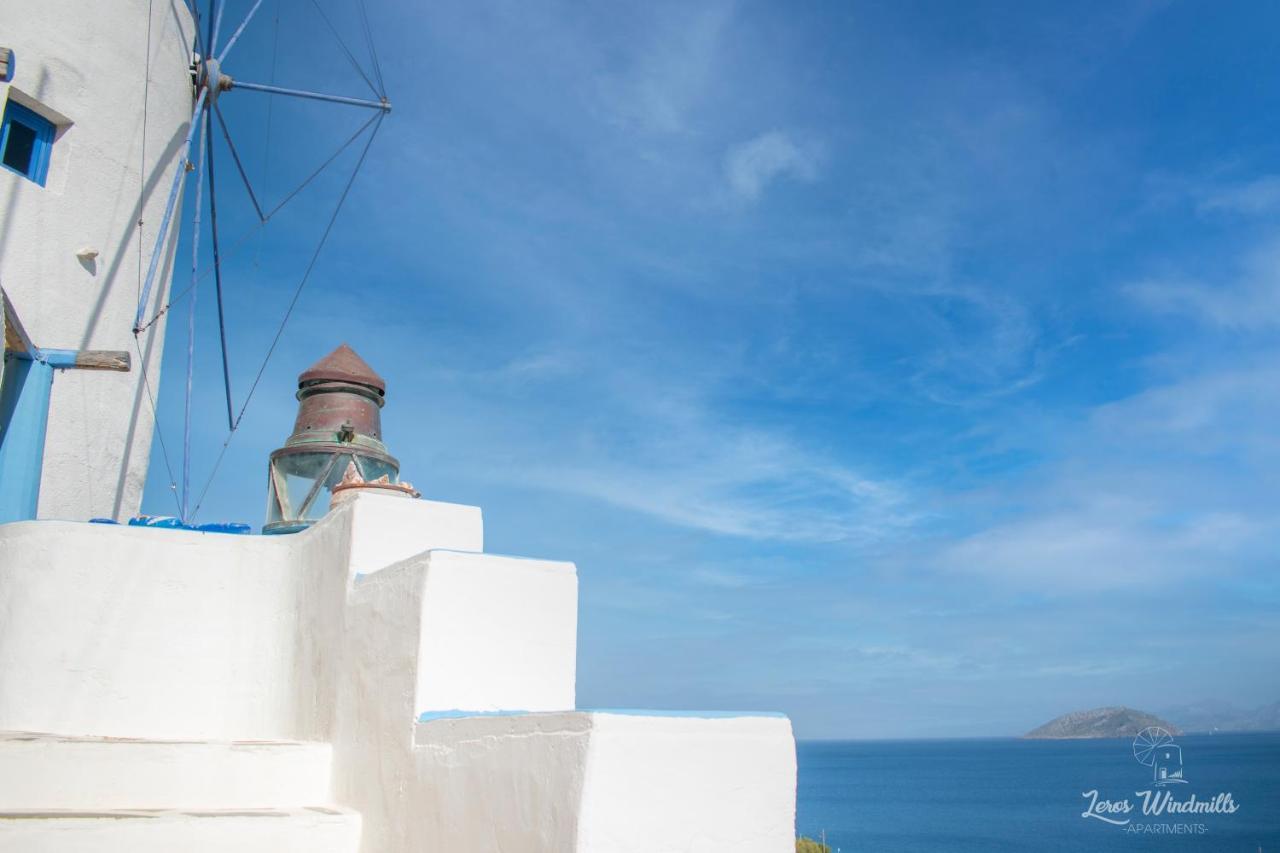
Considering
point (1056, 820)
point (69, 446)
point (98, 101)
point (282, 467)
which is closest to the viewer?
point (282, 467)

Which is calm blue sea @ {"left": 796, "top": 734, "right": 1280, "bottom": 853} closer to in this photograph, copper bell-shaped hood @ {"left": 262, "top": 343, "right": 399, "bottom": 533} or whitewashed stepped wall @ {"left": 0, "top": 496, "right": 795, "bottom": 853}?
copper bell-shaped hood @ {"left": 262, "top": 343, "right": 399, "bottom": 533}

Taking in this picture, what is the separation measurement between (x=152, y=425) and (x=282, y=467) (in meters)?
2.67

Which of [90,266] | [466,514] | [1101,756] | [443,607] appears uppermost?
[90,266]

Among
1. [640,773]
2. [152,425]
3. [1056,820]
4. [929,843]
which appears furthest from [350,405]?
[1056,820]

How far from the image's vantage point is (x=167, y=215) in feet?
25.2

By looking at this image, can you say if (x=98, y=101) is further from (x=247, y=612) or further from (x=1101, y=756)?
(x=1101, y=756)

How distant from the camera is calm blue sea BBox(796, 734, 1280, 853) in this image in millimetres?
58812

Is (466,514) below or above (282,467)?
below

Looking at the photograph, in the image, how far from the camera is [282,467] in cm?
598

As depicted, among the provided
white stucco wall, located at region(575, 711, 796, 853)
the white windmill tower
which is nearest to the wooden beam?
the white windmill tower

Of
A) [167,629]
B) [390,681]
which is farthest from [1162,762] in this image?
[390,681]

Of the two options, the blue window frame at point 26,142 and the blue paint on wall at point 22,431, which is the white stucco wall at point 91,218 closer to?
the blue window frame at point 26,142

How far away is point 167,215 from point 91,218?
0.75 metres

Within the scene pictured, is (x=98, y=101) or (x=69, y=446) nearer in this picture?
(x=69, y=446)
